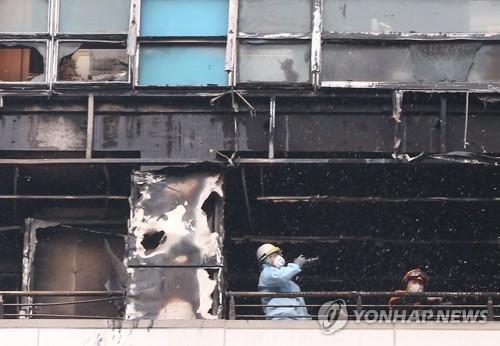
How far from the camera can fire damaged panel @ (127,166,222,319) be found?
18.8 metres

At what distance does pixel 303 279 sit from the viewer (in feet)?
72.5

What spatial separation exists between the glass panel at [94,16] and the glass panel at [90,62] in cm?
23

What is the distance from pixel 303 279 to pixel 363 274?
37.8 inches

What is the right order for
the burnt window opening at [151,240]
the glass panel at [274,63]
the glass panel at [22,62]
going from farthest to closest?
the glass panel at [22,62], the glass panel at [274,63], the burnt window opening at [151,240]

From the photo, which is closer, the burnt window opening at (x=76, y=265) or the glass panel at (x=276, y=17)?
the glass panel at (x=276, y=17)

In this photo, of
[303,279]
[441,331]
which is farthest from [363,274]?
[441,331]

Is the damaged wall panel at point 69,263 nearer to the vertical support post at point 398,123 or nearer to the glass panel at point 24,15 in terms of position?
the glass panel at point 24,15

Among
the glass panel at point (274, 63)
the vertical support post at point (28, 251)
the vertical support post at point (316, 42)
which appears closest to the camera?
the vertical support post at point (316, 42)

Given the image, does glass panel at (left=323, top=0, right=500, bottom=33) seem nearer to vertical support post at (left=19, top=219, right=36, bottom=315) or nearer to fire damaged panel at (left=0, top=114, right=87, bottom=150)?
fire damaged panel at (left=0, top=114, right=87, bottom=150)

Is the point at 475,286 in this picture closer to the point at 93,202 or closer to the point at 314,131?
the point at 314,131

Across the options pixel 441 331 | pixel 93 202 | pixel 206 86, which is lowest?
pixel 441 331

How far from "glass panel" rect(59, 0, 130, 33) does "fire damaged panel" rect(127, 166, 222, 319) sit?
2.13m

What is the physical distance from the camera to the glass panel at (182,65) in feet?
63.8

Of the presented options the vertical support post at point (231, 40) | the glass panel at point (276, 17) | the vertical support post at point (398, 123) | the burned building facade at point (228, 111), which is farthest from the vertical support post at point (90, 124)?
the vertical support post at point (398, 123)
